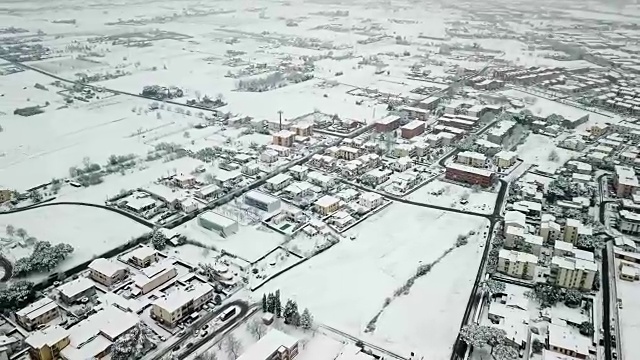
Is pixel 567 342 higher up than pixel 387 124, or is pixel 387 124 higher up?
pixel 387 124

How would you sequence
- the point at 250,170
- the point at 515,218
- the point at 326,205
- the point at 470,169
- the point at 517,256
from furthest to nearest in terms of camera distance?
the point at 250,170
the point at 470,169
the point at 326,205
the point at 515,218
the point at 517,256

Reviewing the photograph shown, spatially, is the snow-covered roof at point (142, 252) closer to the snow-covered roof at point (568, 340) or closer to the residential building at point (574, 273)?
the snow-covered roof at point (568, 340)

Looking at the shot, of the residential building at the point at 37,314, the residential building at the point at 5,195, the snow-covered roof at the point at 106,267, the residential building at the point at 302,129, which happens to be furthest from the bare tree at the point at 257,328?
the residential building at the point at 302,129

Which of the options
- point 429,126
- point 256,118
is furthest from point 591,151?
point 256,118

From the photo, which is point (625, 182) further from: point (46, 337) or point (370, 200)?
point (46, 337)

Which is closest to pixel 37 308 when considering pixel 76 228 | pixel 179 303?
pixel 179 303

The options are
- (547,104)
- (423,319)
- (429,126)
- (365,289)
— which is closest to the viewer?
(423,319)

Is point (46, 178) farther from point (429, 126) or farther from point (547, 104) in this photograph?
point (547, 104)
